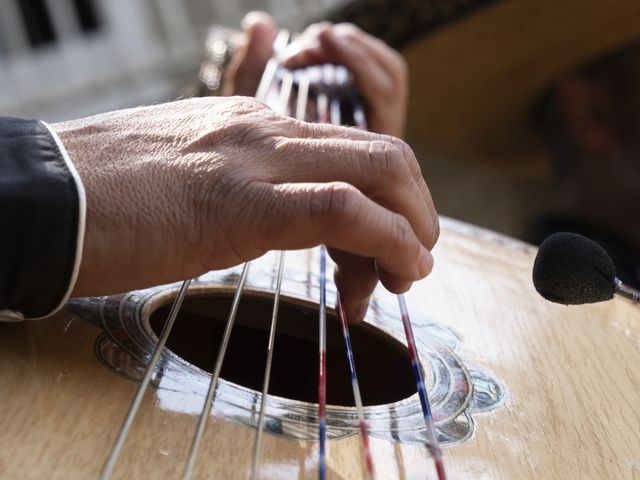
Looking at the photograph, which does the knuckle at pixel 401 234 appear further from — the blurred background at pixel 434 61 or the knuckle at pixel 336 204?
the blurred background at pixel 434 61

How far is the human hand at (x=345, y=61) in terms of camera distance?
1536mm

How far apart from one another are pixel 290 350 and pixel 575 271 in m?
0.33

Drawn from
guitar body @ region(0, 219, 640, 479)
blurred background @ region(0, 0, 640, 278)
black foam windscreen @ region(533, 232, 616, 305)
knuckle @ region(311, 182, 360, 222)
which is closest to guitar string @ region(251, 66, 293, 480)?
guitar body @ region(0, 219, 640, 479)

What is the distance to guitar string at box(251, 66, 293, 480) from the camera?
0.59m

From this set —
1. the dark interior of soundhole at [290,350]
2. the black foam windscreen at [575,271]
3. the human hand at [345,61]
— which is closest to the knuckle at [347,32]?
the human hand at [345,61]

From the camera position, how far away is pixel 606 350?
89cm

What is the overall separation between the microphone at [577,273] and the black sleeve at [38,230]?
1.25 ft

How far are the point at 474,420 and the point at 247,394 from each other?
0.62 feet

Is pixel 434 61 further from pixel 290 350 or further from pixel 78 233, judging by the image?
pixel 78 233

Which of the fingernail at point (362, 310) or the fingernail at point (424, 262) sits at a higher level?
the fingernail at point (424, 262)

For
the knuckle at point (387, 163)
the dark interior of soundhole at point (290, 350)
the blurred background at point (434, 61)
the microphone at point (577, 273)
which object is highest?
the knuckle at point (387, 163)

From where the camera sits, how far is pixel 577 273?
2.37 feet

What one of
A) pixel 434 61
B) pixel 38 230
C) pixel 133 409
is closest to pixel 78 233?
pixel 38 230

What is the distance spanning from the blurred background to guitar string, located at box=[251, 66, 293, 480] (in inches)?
15.7
